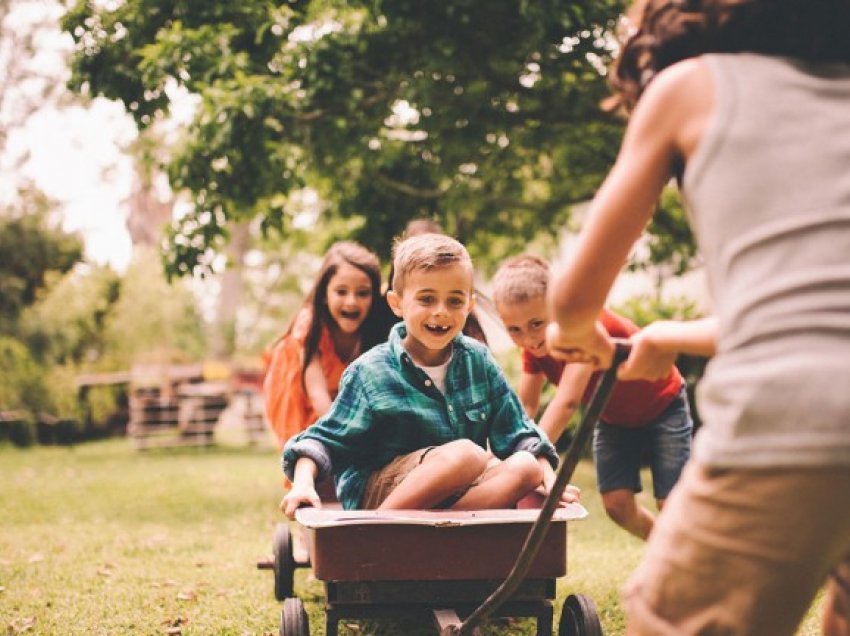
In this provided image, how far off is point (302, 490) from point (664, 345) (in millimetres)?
1414

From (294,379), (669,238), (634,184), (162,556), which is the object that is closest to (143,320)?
(669,238)

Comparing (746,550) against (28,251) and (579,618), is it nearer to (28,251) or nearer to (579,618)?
(579,618)

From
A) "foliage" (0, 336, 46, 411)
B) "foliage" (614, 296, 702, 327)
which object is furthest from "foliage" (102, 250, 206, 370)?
"foliage" (614, 296, 702, 327)

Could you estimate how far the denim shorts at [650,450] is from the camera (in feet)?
13.5

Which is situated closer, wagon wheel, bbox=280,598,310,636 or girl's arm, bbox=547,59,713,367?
girl's arm, bbox=547,59,713,367

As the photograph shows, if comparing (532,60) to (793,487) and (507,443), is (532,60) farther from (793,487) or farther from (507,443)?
(793,487)

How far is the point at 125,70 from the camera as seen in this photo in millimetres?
7125

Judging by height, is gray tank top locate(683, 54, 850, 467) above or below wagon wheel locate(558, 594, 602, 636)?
above

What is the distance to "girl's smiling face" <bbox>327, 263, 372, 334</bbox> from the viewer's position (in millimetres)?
4816

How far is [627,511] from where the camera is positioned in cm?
417

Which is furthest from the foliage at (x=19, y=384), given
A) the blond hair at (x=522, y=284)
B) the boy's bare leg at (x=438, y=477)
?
the boy's bare leg at (x=438, y=477)

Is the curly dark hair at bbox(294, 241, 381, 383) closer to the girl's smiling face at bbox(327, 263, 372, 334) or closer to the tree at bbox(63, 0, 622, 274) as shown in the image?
the girl's smiling face at bbox(327, 263, 372, 334)

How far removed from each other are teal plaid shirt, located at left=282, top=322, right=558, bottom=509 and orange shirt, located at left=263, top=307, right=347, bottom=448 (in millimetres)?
1546

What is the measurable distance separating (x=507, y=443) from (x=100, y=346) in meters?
15.8
